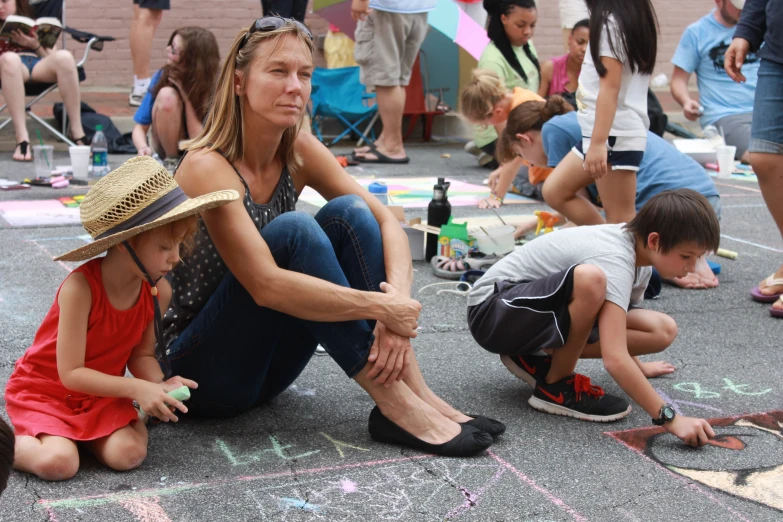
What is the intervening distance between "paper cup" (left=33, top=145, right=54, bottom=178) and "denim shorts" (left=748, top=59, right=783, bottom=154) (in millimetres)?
4245

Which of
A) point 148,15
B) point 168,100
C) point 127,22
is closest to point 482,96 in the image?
point 168,100

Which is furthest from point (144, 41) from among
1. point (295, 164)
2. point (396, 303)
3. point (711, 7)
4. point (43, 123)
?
point (711, 7)

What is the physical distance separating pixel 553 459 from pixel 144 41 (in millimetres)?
6115

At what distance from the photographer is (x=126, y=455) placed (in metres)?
2.09

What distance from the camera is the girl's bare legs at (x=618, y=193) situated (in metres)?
3.85

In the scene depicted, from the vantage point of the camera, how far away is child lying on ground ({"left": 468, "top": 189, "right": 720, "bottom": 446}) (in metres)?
2.43

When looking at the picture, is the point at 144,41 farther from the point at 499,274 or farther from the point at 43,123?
the point at 499,274

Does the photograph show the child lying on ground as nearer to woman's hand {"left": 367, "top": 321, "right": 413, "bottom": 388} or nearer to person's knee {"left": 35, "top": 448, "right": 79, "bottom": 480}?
woman's hand {"left": 367, "top": 321, "right": 413, "bottom": 388}

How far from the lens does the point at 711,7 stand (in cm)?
1066

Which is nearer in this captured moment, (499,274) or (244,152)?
(244,152)

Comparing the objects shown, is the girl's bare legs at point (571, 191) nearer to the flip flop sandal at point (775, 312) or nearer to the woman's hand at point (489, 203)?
the flip flop sandal at point (775, 312)

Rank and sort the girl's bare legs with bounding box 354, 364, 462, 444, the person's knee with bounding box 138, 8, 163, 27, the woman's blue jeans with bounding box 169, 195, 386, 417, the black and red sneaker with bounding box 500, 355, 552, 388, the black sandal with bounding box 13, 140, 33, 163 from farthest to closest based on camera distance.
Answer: the person's knee with bounding box 138, 8, 163, 27
the black sandal with bounding box 13, 140, 33, 163
the black and red sneaker with bounding box 500, 355, 552, 388
the girl's bare legs with bounding box 354, 364, 462, 444
the woman's blue jeans with bounding box 169, 195, 386, 417

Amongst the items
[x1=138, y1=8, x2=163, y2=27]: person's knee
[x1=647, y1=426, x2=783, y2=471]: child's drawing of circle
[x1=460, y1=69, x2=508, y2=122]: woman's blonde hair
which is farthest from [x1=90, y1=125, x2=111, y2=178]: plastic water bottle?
[x1=647, y1=426, x2=783, y2=471]: child's drawing of circle

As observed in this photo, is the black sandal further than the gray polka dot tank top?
Yes
